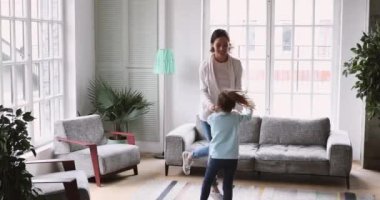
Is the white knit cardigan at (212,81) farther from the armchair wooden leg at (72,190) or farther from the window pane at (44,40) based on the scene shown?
the window pane at (44,40)

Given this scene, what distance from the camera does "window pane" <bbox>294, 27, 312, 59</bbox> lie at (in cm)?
680

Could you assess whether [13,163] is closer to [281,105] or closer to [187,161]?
[187,161]

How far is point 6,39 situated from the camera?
5.32 metres

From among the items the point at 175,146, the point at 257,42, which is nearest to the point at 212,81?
the point at 175,146

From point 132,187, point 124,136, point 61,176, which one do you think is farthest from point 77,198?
point 124,136

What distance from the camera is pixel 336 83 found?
6750 millimetres

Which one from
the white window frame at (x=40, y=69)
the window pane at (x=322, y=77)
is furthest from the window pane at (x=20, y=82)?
the window pane at (x=322, y=77)

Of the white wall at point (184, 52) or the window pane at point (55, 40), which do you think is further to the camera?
the white wall at point (184, 52)

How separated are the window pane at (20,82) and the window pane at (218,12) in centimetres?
258

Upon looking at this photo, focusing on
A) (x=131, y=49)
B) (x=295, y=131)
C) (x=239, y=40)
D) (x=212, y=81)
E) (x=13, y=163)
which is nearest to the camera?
(x=13, y=163)

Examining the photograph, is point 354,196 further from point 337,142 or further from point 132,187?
point 132,187

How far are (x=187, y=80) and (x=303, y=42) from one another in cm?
156

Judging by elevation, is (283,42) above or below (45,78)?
above

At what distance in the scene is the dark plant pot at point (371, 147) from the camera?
6395 millimetres
